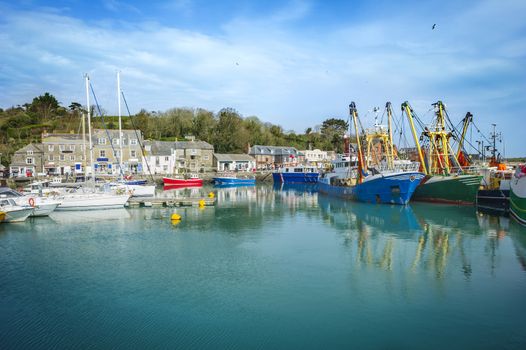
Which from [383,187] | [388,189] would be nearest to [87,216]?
[383,187]

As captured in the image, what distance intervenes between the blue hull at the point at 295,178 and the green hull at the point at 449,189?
112 ft

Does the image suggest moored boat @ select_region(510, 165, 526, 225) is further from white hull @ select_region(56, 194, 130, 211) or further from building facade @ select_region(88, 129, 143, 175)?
building facade @ select_region(88, 129, 143, 175)

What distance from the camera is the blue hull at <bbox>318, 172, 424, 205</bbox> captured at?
112 feet

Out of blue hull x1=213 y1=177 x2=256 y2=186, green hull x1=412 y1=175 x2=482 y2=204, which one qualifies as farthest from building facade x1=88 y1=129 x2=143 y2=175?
green hull x1=412 y1=175 x2=482 y2=204

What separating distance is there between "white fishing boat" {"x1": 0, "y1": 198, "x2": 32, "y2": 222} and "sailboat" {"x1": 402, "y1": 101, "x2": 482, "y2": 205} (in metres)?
33.7

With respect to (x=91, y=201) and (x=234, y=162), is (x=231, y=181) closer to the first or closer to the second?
(x=234, y=162)

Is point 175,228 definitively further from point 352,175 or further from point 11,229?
point 352,175

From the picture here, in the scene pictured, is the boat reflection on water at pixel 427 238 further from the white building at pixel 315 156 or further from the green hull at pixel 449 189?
the white building at pixel 315 156

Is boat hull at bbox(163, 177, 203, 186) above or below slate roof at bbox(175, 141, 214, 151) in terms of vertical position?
below

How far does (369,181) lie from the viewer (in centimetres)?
3762

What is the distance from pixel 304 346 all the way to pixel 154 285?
6.72 m

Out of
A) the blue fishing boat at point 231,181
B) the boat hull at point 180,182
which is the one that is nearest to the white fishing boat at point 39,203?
the boat hull at point 180,182

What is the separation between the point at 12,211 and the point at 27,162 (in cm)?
4099

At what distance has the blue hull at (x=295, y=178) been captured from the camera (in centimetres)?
7306
